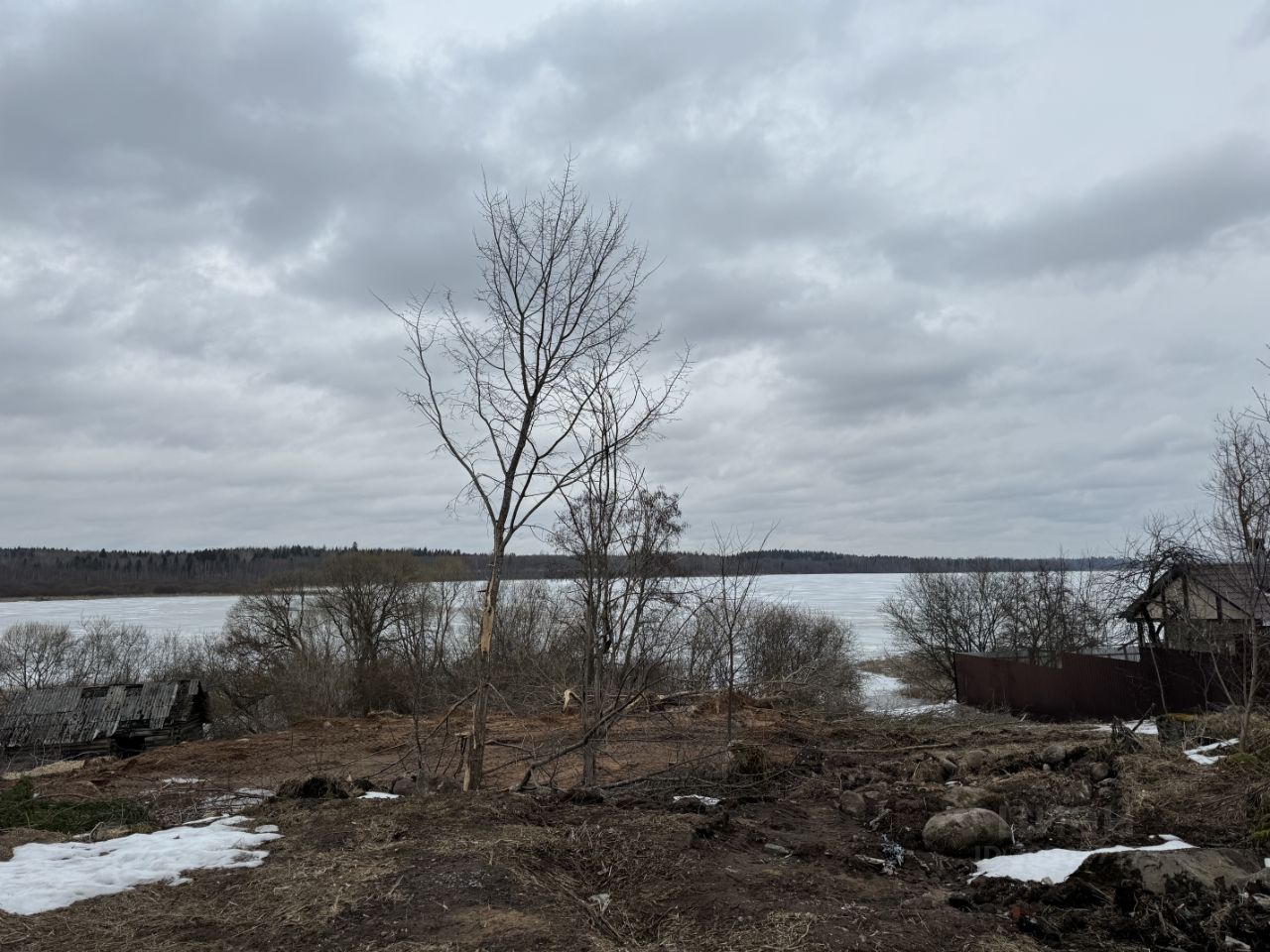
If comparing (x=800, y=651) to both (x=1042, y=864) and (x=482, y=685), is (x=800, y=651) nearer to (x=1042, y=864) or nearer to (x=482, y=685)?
(x=482, y=685)

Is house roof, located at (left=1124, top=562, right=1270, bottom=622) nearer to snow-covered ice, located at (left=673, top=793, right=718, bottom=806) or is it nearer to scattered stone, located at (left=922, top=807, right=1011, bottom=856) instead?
scattered stone, located at (left=922, top=807, right=1011, bottom=856)

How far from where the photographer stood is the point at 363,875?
5238mm

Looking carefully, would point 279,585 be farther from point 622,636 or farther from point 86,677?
point 622,636

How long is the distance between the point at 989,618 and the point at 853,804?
1198 inches

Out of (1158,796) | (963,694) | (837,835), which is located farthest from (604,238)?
(963,694)

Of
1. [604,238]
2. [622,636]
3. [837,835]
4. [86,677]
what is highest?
[604,238]

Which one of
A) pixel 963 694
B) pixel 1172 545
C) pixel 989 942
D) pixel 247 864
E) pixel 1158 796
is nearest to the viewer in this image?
pixel 989 942

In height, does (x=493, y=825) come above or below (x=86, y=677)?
above

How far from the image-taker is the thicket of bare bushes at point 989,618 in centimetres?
3184

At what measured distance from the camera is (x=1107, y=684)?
19.8 metres

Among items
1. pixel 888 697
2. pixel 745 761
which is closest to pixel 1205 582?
pixel 745 761

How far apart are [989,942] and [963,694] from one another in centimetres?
2498

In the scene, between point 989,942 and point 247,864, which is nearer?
point 989,942

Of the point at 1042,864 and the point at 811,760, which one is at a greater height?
the point at 1042,864
